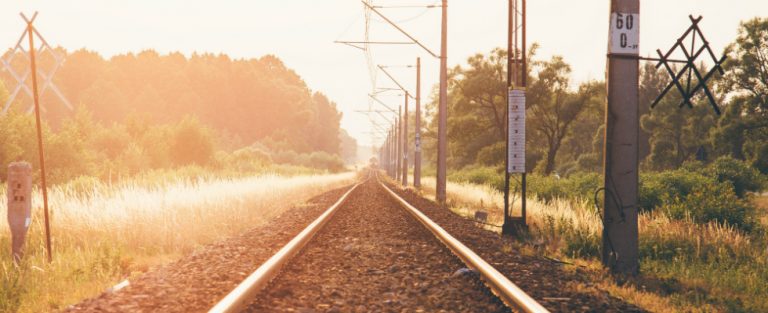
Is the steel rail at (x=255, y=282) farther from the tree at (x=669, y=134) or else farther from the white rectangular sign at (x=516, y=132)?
the tree at (x=669, y=134)

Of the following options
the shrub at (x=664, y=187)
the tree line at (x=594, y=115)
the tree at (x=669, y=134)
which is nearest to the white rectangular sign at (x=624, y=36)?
the shrub at (x=664, y=187)

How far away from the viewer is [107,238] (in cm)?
926

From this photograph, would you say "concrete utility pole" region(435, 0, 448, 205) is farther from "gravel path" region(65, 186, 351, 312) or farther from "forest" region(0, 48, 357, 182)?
"forest" region(0, 48, 357, 182)

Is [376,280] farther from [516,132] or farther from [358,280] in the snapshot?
[516,132]

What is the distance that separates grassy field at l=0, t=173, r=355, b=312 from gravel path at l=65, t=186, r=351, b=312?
1.87 feet

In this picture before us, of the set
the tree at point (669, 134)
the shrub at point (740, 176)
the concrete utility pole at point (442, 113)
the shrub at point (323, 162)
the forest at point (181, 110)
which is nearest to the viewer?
the concrete utility pole at point (442, 113)

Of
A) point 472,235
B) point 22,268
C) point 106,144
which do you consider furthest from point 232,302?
point 106,144

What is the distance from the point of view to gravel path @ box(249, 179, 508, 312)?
5.11 metres

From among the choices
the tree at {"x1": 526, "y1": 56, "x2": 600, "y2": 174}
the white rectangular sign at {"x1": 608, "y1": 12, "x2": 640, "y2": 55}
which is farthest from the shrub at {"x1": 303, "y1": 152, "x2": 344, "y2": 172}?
the white rectangular sign at {"x1": 608, "y1": 12, "x2": 640, "y2": 55}

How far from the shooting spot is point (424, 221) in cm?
1165

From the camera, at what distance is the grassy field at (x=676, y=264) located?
548cm

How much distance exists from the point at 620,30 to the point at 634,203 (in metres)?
1.98

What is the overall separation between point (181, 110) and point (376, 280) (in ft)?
312

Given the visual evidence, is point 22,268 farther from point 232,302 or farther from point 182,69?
point 182,69
